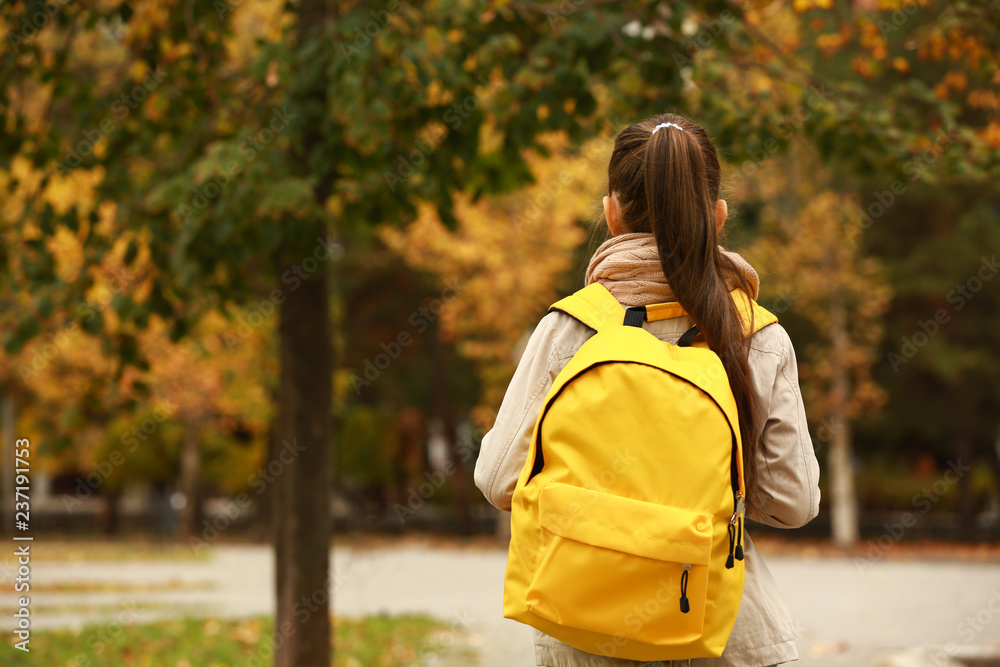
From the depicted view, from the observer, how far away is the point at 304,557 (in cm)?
525

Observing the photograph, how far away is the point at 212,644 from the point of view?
7.66m

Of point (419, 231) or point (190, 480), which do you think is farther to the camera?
point (190, 480)

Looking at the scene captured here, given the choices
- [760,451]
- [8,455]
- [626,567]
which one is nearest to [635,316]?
[760,451]

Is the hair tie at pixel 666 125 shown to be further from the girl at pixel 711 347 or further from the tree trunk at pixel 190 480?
the tree trunk at pixel 190 480

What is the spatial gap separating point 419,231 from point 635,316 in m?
15.6

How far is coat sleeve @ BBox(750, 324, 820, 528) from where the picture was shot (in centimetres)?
202

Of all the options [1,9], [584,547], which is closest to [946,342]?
[1,9]

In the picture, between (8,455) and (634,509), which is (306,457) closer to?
(634,509)

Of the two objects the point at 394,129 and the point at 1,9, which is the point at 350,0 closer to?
the point at 394,129

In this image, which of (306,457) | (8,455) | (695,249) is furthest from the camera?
(8,455)

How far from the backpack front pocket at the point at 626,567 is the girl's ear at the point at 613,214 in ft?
2.10

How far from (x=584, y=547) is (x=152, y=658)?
6.28 meters

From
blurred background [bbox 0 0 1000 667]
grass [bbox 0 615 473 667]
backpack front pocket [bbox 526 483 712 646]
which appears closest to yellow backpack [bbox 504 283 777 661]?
backpack front pocket [bbox 526 483 712 646]

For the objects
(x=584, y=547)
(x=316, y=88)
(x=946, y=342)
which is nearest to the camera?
(x=584, y=547)
